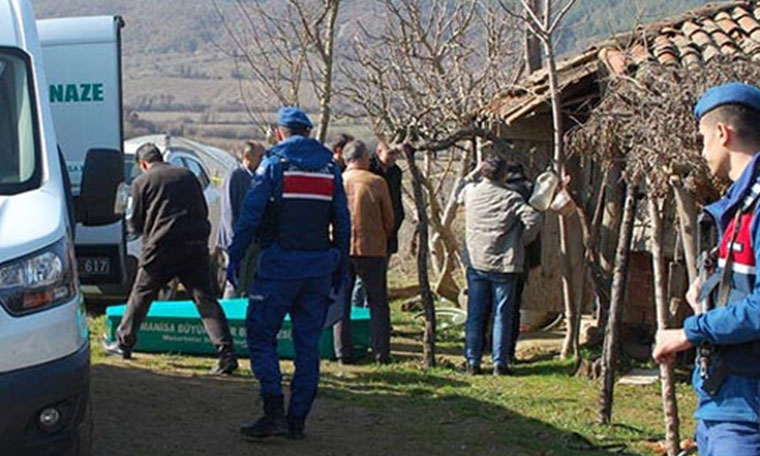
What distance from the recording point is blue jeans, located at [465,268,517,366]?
36.8 ft

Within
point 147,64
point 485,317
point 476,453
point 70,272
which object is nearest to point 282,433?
point 476,453

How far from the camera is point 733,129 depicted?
4602mm

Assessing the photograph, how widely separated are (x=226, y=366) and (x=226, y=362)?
3 cm

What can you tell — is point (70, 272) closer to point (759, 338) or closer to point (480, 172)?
point (759, 338)

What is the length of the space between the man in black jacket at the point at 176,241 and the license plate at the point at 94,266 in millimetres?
351

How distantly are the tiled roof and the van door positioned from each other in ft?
12.0

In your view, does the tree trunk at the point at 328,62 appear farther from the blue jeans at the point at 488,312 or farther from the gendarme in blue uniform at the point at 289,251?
the gendarme in blue uniform at the point at 289,251

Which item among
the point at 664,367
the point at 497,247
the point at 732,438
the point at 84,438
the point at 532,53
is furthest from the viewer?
the point at 532,53

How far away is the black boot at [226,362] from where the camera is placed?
33.4 feet

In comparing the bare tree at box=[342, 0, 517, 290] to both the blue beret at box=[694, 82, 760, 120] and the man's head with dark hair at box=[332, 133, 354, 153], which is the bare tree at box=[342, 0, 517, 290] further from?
the blue beret at box=[694, 82, 760, 120]

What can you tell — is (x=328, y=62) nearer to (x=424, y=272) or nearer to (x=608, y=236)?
(x=424, y=272)

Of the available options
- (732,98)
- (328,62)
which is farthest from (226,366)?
(732,98)

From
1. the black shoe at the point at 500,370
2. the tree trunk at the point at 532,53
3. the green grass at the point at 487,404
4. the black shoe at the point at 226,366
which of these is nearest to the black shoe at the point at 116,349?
the green grass at the point at 487,404

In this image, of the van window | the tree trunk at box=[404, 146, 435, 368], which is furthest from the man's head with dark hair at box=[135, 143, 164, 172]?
the van window
